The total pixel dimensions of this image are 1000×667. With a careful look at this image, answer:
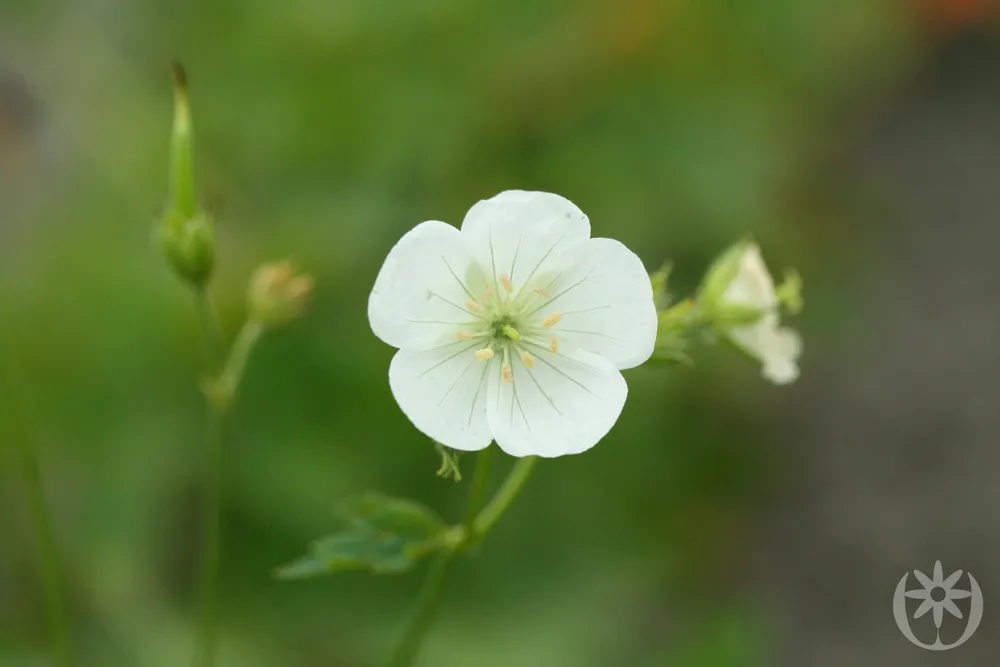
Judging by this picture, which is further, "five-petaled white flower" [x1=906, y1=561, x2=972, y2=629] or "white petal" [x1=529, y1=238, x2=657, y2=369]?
"five-petaled white flower" [x1=906, y1=561, x2=972, y2=629]

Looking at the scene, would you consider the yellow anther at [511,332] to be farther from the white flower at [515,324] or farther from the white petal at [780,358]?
the white petal at [780,358]

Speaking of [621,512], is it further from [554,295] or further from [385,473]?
[554,295]

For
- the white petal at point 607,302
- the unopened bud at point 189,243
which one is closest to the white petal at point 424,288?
the white petal at point 607,302

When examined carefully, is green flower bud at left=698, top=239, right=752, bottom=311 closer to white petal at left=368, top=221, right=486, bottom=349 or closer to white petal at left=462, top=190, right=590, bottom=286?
white petal at left=462, top=190, right=590, bottom=286

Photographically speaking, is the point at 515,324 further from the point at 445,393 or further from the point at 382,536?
the point at 382,536

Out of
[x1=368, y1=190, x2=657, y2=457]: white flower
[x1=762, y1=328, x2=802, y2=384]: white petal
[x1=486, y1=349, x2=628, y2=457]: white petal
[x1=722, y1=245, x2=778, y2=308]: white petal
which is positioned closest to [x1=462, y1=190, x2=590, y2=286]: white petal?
[x1=368, y1=190, x2=657, y2=457]: white flower

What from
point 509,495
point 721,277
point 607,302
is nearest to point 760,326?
point 721,277

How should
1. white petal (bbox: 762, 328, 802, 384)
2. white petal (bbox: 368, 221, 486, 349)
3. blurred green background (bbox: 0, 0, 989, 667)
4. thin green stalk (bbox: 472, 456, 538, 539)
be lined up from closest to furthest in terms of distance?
white petal (bbox: 368, 221, 486, 349)
thin green stalk (bbox: 472, 456, 538, 539)
white petal (bbox: 762, 328, 802, 384)
blurred green background (bbox: 0, 0, 989, 667)

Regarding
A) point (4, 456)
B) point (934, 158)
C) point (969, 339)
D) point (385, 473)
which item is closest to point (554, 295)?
point (385, 473)
